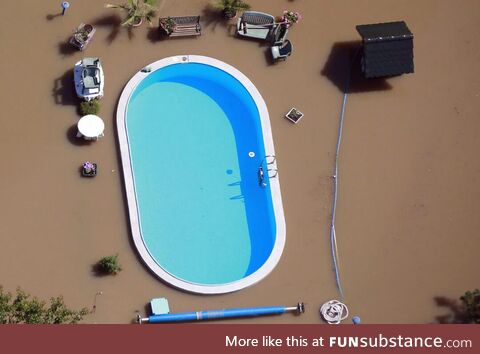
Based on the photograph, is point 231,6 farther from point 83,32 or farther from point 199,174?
point 199,174

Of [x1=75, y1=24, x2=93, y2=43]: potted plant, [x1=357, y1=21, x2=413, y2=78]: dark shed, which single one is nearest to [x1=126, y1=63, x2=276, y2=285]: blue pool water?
[x1=75, y1=24, x2=93, y2=43]: potted plant

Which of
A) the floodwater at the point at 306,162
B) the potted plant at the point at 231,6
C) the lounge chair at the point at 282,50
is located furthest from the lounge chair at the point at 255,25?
the lounge chair at the point at 282,50

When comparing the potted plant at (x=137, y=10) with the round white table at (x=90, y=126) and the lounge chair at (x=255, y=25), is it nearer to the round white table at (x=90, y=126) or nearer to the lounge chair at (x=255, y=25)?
the lounge chair at (x=255, y=25)

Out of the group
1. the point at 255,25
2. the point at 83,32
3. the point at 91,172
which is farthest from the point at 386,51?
the point at 91,172

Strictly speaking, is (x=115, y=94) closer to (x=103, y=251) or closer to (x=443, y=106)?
(x=103, y=251)

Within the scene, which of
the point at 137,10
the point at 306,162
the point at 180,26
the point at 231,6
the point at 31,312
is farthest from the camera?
the point at 231,6
